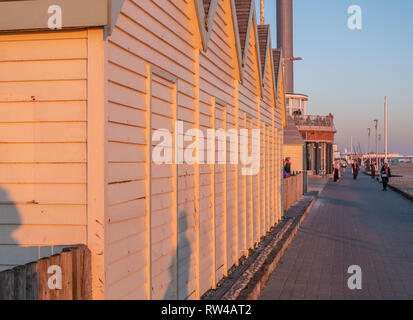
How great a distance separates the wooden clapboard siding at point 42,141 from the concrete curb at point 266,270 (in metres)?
3.71

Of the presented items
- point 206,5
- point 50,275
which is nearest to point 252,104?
point 206,5

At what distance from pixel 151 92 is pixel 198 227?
8.19 feet

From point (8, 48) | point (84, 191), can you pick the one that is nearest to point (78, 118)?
point (84, 191)

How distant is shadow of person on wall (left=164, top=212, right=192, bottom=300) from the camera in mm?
5922

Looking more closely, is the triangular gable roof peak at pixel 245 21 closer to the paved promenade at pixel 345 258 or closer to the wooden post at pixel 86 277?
the paved promenade at pixel 345 258

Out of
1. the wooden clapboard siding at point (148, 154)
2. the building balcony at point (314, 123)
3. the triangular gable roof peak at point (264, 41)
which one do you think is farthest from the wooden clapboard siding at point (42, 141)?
the building balcony at point (314, 123)

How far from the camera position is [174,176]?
5980 millimetres

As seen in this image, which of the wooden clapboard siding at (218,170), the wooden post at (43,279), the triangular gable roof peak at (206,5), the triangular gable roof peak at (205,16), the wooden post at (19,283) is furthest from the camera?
the triangular gable roof peak at (206,5)

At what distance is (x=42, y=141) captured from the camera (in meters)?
4.15

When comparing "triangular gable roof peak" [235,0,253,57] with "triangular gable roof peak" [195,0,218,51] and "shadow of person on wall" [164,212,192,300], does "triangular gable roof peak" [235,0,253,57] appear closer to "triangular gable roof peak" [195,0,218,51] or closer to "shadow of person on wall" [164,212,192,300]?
"triangular gable roof peak" [195,0,218,51]

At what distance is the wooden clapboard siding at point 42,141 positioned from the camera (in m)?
4.09

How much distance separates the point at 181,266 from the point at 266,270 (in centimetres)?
319

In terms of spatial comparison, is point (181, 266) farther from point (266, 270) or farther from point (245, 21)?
point (245, 21)

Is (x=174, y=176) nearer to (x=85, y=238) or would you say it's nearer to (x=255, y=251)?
(x=85, y=238)
